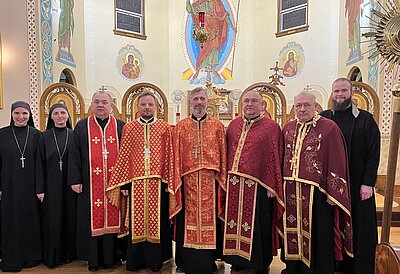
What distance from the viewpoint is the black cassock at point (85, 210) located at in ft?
13.0

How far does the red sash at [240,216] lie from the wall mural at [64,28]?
7862 mm

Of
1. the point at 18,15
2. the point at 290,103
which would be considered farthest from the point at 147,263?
the point at 290,103

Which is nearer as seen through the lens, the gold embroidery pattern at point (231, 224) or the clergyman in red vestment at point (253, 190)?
the clergyman in red vestment at point (253, 190)

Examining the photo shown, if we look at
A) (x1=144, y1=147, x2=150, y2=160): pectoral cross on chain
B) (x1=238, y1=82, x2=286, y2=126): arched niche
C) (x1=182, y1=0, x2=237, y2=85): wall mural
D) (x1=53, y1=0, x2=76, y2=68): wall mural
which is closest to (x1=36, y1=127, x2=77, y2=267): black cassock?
(x1=144, y1=147, x2=150, y2=160): pectoral cross on chain

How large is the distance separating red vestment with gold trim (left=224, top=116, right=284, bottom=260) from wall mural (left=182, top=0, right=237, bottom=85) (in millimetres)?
11233

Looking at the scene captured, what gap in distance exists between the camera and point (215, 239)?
12.5 feet

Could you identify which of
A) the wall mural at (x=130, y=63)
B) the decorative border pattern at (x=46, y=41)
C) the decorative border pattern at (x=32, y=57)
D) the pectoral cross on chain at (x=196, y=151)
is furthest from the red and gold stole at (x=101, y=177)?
the wall mural at (x=130, y=63)

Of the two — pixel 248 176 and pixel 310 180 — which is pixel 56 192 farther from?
pixel 310 180

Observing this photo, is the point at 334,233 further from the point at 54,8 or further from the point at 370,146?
the point at 54,8

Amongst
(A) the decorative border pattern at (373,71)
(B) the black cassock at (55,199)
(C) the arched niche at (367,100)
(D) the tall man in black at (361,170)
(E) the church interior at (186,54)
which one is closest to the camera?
(D) the tall man in black at (361,170)

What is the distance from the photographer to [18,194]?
4043mm

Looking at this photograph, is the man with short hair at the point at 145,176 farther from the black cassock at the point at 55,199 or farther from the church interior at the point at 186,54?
the church interior at the point at 186,54

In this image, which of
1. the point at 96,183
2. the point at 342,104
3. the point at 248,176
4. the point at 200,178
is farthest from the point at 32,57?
the point at 342,104

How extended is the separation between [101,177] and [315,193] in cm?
220
